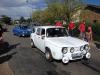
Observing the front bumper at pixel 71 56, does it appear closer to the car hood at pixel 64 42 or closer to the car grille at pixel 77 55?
the car grille at pixel 77 55

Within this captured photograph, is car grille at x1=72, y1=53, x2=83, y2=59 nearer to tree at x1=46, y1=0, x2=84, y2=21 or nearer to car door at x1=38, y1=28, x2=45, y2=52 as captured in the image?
car door at x1=38, y1=28, x2=45, y2=52

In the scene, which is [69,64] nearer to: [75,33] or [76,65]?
[76,65]

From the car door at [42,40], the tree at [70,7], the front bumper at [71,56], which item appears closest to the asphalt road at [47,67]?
the front bumper at [71,56]

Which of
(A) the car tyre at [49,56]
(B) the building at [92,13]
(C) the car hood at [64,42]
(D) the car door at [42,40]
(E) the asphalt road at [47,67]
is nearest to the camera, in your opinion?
(E) the asphalt road at [47,67]

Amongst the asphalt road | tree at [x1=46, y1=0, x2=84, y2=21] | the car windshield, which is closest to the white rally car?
the car windshield

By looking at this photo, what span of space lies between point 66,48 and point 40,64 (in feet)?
4.83

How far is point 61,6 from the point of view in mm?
36938

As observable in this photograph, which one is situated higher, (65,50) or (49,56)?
(65,50)

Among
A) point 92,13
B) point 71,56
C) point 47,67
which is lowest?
point 47,67

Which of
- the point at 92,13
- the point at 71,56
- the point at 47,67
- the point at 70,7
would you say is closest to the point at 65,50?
the point at 71,56

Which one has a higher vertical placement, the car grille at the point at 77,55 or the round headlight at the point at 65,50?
the round headlight at the point at 65,50

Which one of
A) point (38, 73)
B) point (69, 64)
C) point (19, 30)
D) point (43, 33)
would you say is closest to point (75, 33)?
point (19, 30)

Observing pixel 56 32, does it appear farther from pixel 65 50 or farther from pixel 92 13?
pixel 92 13

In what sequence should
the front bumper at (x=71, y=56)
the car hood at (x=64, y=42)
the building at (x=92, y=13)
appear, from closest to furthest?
the front bumper at (x=71, y=56) < the car hood at (x=64, y=42) < the building at (x=92, y=13)
